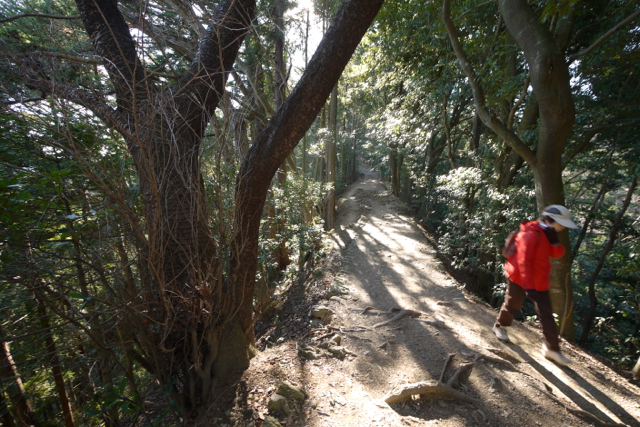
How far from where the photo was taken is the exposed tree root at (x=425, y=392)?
2.59 m

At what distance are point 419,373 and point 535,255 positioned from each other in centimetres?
197

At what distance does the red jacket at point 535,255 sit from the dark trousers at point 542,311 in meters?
0.16

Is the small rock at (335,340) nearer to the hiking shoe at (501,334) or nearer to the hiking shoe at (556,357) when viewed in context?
the hiking shoe at (501,334)

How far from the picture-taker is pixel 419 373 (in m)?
3.00

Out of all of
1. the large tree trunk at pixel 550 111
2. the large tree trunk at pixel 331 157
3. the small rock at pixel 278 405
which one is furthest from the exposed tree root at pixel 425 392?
the large tree trunk at pixel 331 157

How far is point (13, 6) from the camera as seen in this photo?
3.07m

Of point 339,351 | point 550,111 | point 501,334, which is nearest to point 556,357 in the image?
point 501,334

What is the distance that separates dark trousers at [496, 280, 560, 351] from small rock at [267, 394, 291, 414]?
3.04 m

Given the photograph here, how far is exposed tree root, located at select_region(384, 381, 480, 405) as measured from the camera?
259 cm

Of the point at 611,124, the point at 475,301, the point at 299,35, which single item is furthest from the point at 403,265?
the point at 299,35

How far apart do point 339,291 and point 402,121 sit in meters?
6.49

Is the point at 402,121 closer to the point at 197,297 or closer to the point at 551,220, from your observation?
the point at 551,220

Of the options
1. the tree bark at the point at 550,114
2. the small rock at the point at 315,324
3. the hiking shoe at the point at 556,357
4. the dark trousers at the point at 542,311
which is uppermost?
the tree bark at the point at 550,114

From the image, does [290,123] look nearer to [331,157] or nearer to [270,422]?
[270,422]
